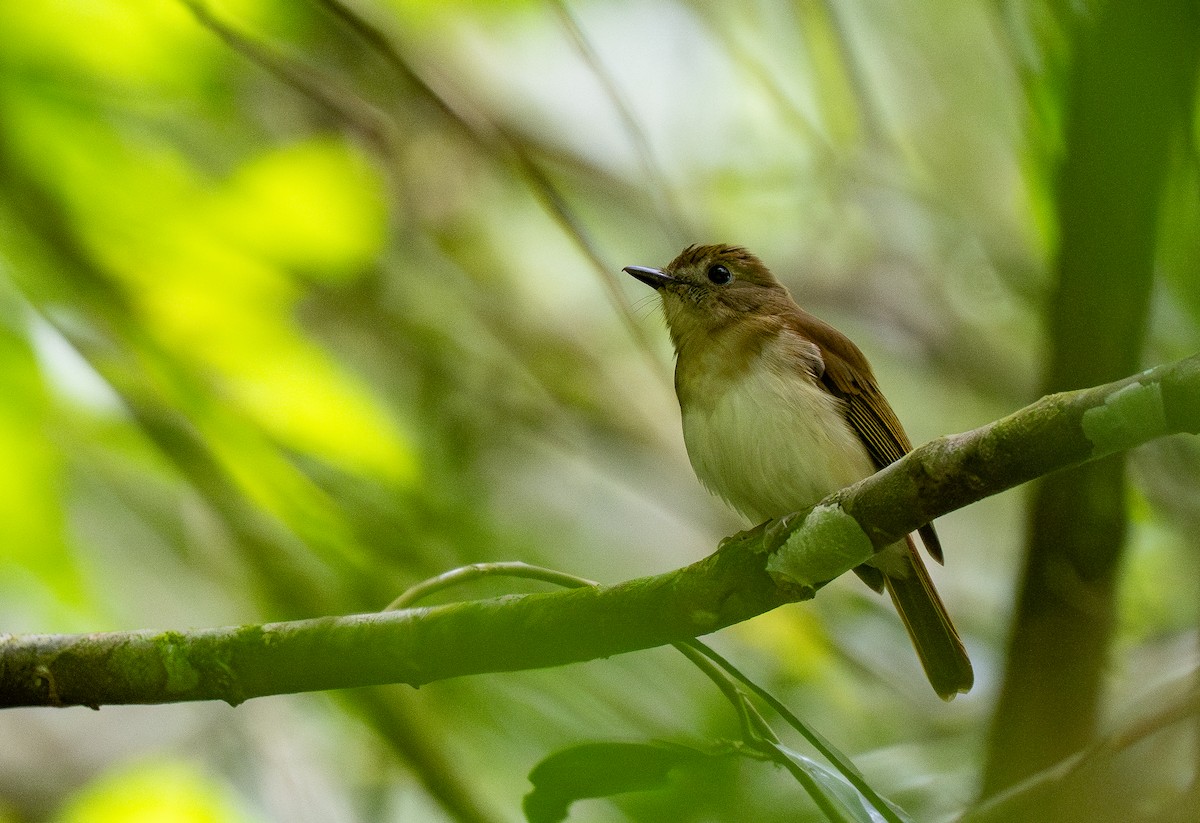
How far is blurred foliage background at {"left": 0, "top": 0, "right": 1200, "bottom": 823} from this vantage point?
13.0 feet

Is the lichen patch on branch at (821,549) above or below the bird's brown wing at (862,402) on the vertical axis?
below

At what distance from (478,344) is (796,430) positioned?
2.82m

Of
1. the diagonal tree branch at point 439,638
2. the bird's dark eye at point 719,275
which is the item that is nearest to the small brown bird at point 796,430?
the bird's dark eye at point 719,275

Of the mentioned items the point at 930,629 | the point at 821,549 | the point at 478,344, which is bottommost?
the point at 930,629

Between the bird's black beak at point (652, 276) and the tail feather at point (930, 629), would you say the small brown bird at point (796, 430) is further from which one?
the bird's black beak at point (652, 276)

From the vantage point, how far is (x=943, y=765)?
4.31 meters

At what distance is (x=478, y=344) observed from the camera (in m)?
6.19

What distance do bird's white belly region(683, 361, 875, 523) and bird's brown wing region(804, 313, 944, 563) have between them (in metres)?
0.06

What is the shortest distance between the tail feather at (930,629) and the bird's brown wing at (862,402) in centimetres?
15

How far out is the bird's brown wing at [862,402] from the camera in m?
3.91

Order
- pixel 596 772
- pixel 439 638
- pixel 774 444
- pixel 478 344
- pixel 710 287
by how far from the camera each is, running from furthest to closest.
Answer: pixel 478 344, pixel 710 287, pixel 774 444, pixel 439 638, pixel 596 772

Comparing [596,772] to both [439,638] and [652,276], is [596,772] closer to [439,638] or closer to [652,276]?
[439,638]

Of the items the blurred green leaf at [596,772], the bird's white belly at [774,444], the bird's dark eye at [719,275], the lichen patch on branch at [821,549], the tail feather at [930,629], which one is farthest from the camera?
the bird's dark eye at [719,275]

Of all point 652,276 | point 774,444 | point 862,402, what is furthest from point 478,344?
point 774,444
